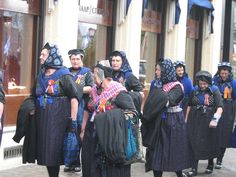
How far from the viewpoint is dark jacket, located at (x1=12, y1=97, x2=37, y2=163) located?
659 cm

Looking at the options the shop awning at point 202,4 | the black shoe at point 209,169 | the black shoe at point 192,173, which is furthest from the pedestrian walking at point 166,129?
the shop awning at point 202,4

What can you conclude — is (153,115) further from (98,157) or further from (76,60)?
(98,157)

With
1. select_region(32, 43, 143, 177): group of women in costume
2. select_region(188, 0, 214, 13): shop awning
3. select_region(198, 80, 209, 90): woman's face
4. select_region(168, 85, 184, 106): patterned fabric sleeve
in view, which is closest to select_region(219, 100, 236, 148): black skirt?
select_region(198, 80, 209, 90): woman's face

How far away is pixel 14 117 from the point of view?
922 centimetres

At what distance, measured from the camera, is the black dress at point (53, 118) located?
6.55m

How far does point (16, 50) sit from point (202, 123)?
3.21 m

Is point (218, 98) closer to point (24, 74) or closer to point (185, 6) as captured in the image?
point (24, 74)

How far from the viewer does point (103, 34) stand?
459 inches

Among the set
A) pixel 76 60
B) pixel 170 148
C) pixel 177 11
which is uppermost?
pixel 177 11

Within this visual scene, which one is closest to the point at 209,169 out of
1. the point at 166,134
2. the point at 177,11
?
the point at 166,134

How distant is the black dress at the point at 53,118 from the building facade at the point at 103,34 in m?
2.21

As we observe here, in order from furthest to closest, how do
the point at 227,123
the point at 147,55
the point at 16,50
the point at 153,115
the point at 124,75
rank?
1. the point at 147,55
2. the point at 227,123
3. the point at 16,50
4. the point at 124,75
5. the point at 153,115

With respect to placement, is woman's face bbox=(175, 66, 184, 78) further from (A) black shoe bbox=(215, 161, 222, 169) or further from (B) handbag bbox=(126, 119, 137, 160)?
(B) handbag bbox=(126, 119, 137, 160)

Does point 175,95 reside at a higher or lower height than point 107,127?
higher
